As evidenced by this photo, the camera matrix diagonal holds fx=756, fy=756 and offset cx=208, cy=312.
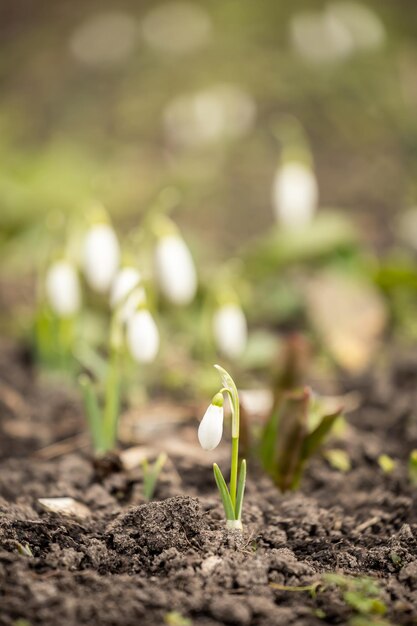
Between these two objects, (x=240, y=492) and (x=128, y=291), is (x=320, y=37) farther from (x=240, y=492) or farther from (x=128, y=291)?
(x=240, y=492)

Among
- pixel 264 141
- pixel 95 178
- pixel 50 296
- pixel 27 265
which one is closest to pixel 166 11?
pixel 264 141

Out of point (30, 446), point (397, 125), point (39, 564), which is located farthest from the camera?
point (397, 125)

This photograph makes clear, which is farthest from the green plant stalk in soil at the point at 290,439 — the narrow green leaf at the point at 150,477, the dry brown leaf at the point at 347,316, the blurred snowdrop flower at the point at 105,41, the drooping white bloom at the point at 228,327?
the blurred snowdrop flower at the point at 105,41

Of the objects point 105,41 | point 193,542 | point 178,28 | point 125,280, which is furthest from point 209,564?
point 105,41

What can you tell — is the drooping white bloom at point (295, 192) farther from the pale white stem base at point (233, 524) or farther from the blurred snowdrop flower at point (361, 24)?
the blurred snowdrop flower at point (361, 24)

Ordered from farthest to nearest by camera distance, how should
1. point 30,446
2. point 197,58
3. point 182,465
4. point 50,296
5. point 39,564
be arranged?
point 197,58 → point 50,296 → point 30,446 → point 182,465 → point 39,564

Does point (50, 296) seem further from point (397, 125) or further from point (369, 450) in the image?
point (397, 125)
